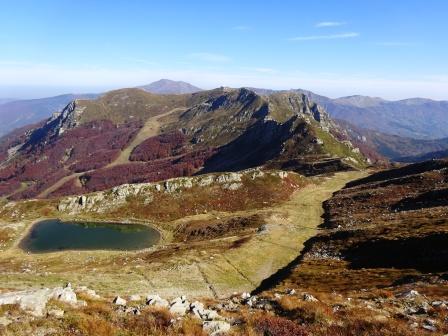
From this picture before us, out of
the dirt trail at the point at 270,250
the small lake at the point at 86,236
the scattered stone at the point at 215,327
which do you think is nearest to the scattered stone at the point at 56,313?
the scattered stone at the point at 215,327

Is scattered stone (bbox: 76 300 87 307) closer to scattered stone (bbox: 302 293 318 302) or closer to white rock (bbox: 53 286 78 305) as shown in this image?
white rock (bbox: 53 286 78 305)

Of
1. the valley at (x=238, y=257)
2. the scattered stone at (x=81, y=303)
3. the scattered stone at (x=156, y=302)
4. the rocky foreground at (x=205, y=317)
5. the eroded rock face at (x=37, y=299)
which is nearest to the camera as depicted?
the rocky foreground at (x=205, y=317)

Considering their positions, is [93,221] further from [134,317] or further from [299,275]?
[134,317]

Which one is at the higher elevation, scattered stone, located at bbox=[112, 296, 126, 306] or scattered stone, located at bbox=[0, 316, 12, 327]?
scattered stone, located at bbox=[0, 316, 12, 327]

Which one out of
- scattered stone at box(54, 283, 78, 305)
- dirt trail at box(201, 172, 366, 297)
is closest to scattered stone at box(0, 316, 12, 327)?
scattered stone at box(54, 283, 78, 305)

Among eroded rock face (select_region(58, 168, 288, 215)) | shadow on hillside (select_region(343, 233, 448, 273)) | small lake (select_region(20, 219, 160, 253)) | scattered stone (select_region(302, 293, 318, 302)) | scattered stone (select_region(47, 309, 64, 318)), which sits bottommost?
small lake (select_region(20, 219, 160, 253))

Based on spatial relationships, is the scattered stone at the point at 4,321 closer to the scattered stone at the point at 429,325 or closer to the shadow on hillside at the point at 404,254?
the scattered stone at the point at 429,325

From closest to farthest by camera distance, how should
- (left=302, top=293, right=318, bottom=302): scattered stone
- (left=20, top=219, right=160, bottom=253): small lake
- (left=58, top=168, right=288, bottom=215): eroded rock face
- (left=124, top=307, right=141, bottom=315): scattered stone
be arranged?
(left=124, top=307, right=141, bottom=315): scattered stone < (left=302, top=293, right=318, bottom=302): scattered stone < (left=20, top=219, right=160, bottom=253): small lake < (left=58, top=168, right=288, bottom=215): eroded rock face
